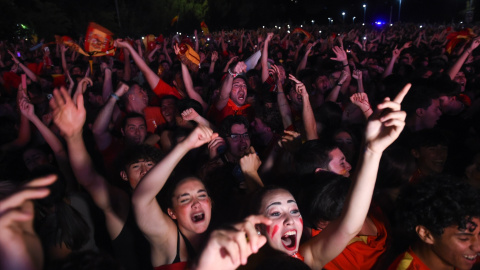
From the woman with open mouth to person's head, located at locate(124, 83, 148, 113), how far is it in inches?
108

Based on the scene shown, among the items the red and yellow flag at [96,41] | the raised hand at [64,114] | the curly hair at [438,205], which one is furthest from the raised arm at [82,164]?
the red and yellow flag at [96,41]

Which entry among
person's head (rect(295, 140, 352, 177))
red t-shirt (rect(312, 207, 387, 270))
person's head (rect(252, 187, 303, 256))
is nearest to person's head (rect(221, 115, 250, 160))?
person's head (rect(295, 140, 352, 177))

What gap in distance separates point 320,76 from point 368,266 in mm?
3409

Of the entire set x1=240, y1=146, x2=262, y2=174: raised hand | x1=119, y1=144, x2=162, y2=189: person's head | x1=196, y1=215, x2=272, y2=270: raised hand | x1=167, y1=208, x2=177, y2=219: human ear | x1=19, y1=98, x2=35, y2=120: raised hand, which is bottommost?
x1=167, y1=208, x2=177, y2=219: human ear

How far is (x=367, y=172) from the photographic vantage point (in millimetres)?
1816

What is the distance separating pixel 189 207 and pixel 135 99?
264 cm

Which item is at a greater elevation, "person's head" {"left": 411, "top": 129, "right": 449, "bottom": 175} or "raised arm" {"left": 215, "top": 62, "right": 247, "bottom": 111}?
"raised arm" {"left": 215, "top": 62, "right": 247, "bottom": 111}

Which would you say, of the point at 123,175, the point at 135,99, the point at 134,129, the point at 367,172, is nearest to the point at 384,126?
the point at 367,172

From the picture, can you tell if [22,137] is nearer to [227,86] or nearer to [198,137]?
[227,86]

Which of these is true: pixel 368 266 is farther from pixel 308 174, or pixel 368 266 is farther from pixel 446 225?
pixel 308 174

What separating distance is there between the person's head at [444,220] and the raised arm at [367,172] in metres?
0.40

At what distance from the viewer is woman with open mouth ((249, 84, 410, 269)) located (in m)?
1.75

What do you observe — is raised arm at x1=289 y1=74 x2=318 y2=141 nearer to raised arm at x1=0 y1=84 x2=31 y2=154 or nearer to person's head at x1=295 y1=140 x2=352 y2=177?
person's head at x1=295 y1=140 x2=352 y2=177

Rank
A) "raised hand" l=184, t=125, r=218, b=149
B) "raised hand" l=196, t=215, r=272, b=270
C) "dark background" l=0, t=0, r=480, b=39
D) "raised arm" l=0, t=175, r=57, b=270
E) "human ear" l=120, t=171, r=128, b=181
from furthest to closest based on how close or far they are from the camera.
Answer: "dark background" l=0, t=0, r=480, b=39 → "human ear" l=120, t=171, r=128, b=181 → "raised hand" l=184, t=125, r=218, b=149 → "raised arm" l=0, t=175, r=57, b=270 → "raised hand" l=196, t=215, r=272, b=270
